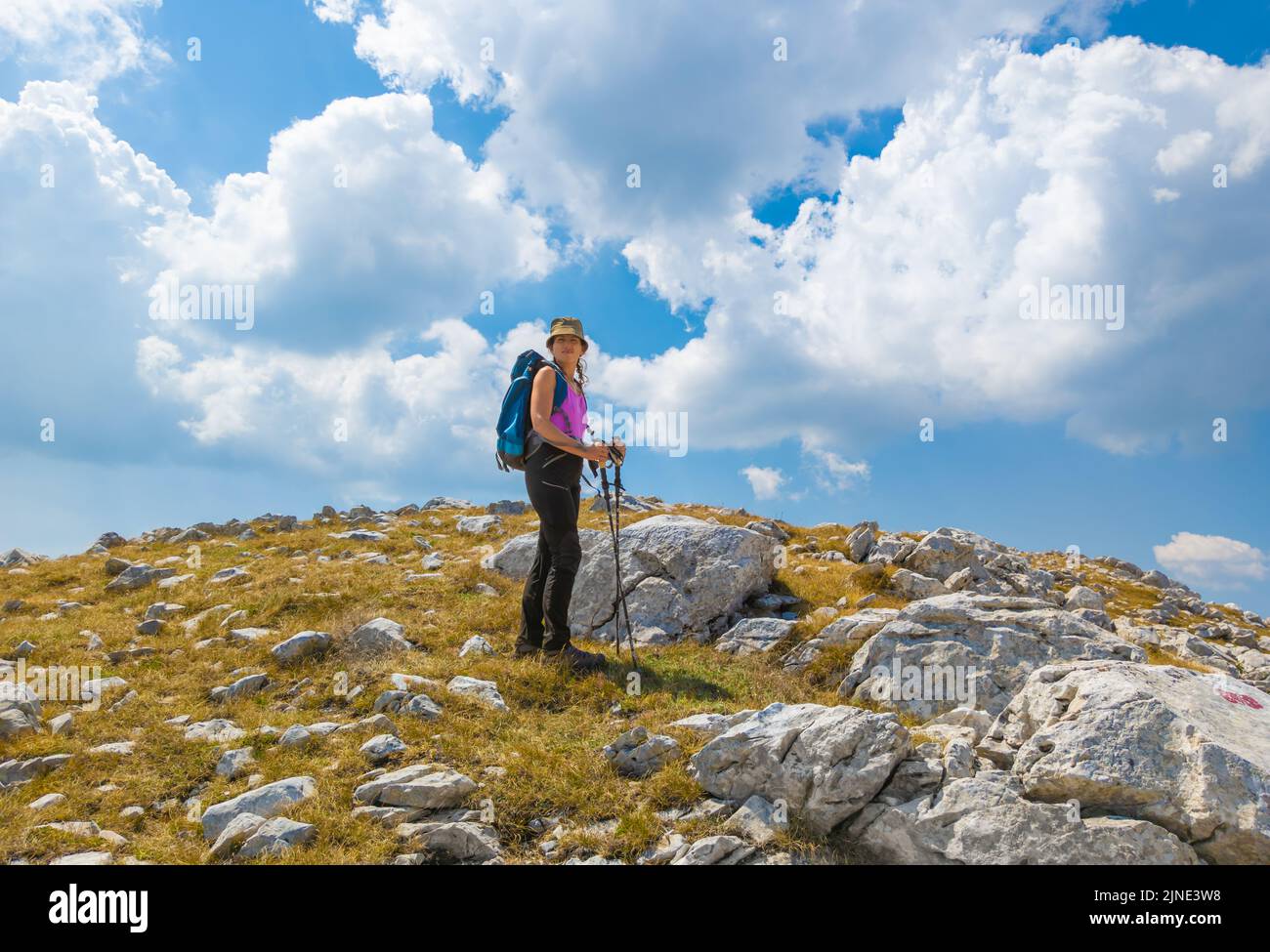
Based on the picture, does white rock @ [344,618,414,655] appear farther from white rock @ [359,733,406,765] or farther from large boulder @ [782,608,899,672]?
large boulder @ [782,608,899,672]

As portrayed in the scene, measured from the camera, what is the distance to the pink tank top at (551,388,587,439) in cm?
930

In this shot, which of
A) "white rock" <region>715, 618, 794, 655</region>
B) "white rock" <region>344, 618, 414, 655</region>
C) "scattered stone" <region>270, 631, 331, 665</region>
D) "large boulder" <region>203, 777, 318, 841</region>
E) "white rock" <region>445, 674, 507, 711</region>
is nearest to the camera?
"large boulder" <region>203, 777, 318, 841</region>

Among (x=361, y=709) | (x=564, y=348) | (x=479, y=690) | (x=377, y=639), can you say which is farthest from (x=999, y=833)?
(x=377, y=639)

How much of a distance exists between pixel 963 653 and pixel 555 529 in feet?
18.4

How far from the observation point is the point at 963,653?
902cm

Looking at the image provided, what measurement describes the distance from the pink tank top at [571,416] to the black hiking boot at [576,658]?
9.73 ft

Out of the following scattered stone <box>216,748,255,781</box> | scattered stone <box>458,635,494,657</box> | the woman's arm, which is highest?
the woman's arm

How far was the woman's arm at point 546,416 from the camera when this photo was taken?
891 centimetres

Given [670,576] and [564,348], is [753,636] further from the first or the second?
[564,348]

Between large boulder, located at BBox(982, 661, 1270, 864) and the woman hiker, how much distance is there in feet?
17.6

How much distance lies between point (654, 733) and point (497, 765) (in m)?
1.62

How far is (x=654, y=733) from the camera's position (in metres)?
7.20

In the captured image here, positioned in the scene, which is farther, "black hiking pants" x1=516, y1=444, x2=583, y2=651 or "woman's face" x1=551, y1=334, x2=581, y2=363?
"woman's face" x1=551, y1=334, x2=581, y2=363

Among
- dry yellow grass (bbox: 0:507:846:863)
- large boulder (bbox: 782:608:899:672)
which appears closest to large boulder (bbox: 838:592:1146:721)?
large boulder (bbox: 782:608:899:672)
